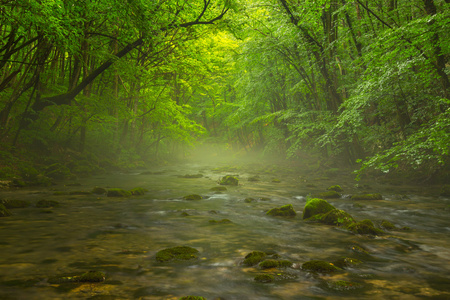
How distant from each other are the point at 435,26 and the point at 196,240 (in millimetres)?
8471

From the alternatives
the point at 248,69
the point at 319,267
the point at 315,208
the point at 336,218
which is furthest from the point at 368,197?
the point at 248,69

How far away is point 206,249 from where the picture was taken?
5.43 meters

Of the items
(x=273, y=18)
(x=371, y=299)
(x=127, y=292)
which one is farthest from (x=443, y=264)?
(x=273, y=18)

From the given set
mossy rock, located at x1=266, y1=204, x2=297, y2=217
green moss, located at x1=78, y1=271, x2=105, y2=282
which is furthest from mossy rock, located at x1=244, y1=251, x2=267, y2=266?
mossy rock, located at x1=266, y1=204, x2=297, y2=217

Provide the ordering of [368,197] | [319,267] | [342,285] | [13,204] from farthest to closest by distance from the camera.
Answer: [368,197] → [13,204] → [319,267] → [342,285]

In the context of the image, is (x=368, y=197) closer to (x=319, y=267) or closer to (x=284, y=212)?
(x=284, y=212)

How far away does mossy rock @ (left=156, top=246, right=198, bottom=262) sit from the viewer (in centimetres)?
477

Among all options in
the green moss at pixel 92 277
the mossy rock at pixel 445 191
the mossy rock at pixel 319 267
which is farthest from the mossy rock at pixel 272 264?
the mossy rock at pixel 445 191

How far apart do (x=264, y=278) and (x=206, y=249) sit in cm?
168

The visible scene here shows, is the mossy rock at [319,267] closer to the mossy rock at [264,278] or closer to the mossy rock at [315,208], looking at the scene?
the mossy rock at [264,278]

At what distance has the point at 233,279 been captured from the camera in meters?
4.12

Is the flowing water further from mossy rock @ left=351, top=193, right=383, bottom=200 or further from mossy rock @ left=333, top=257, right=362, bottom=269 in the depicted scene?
mossy rock @ left=351, top=193, right=383, bottom=200

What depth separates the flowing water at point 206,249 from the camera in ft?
12.2

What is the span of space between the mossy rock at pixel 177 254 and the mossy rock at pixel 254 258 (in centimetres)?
96
